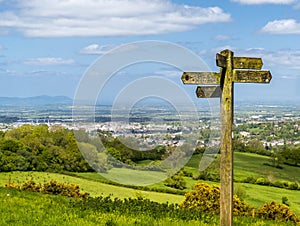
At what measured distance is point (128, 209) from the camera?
523 inches

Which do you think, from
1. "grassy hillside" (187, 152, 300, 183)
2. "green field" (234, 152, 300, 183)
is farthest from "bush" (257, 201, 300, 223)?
"green field" (234, 152, 300, 183)

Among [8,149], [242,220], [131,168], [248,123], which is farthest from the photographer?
[248,123]

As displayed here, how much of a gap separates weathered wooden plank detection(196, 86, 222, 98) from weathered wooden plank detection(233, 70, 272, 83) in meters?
0.42

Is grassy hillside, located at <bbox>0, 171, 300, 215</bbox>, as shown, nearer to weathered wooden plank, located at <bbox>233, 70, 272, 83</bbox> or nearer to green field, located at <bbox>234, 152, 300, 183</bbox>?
green field, located at <bbox>234, 152, 300, 183</bbox>

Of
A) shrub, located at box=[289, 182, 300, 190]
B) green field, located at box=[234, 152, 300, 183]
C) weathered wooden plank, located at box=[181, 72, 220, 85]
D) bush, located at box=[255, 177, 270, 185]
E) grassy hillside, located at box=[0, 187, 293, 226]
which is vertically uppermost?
weathered wooden plank, located at box=[181, 72, 220, 85]

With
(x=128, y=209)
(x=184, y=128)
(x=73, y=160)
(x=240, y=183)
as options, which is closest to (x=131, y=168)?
(x=184, y=128)

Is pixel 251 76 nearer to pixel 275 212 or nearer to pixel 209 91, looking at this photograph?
pixel 209 91

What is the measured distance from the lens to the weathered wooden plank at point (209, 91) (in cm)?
892

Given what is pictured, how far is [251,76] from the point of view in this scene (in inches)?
341

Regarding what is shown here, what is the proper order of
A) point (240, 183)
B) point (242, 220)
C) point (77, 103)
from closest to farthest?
point (242, 220), point (77, 103), point (240, 183)

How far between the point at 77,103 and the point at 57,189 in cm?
812

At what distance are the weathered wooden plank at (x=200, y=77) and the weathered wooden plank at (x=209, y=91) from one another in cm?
11

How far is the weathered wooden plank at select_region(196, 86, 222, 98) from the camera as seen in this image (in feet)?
29.3

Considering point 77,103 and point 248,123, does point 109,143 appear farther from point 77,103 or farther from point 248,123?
point 248,123
